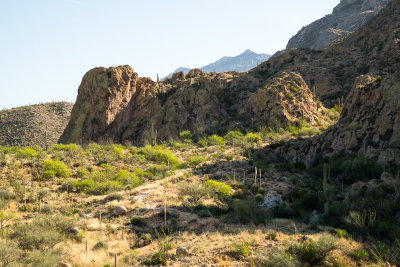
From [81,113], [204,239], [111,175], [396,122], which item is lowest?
[204,239]

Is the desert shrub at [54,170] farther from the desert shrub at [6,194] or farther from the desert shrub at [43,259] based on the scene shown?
the desert shrub at [43,259]

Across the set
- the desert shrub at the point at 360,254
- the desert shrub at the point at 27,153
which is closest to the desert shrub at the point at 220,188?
the desert shrub at the point at 360,254

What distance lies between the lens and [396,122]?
12.4m

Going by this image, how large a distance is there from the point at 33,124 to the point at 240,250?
49115mm

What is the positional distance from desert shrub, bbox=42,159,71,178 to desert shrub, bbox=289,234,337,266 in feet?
40.4

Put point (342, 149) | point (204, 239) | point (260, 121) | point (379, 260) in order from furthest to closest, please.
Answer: point (260, 121) < point (342, 149) < point (204, 239) < point (379, 260)

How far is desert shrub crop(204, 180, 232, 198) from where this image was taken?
12.6 m

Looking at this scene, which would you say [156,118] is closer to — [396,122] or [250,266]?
[396,122]

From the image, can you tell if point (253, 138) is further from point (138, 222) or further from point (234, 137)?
point (138, 222)

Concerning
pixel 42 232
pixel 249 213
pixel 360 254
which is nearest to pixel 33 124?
pixel 42 232

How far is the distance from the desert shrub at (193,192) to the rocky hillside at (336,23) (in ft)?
253

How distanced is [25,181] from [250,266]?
11.5 m

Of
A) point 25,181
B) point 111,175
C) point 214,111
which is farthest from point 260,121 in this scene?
point 25,181

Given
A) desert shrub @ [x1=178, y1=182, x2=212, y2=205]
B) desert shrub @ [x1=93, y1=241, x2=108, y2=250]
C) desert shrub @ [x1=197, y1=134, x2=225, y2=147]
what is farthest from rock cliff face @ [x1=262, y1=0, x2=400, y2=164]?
desert shrub @ [x1=93, y1=241, x2=108, y2=250]
